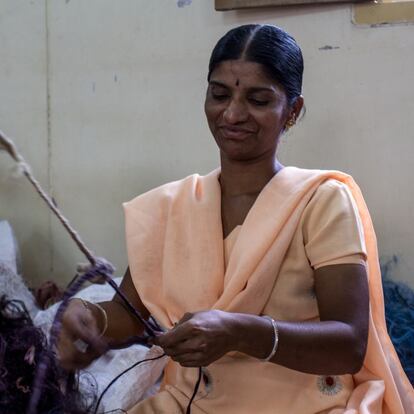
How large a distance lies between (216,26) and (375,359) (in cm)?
127

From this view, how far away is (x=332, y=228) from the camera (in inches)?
48.4

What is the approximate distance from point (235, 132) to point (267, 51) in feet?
0.55

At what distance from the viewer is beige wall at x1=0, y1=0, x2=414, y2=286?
2.00m

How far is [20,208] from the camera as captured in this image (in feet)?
8.03

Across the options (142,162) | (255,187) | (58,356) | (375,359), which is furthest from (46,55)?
(375,359)

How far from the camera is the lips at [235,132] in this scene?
1.26 m

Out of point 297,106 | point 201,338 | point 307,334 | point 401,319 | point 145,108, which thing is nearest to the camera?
point 201,338

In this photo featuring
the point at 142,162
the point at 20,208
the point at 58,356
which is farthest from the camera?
the point at 20,208

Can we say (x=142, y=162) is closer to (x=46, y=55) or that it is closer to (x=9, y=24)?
(x=46, y=55)

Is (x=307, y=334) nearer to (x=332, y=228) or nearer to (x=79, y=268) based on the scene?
(x=332, y=228)

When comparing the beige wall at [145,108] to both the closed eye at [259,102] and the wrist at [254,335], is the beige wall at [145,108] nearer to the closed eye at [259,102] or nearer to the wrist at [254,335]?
the closed eye at [259,102]

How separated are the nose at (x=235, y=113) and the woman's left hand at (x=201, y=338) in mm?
385

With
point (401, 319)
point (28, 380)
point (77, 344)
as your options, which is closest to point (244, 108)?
point (77, 344)

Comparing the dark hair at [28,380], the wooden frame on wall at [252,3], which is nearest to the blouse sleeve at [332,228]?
the dark hair at [28,380]
